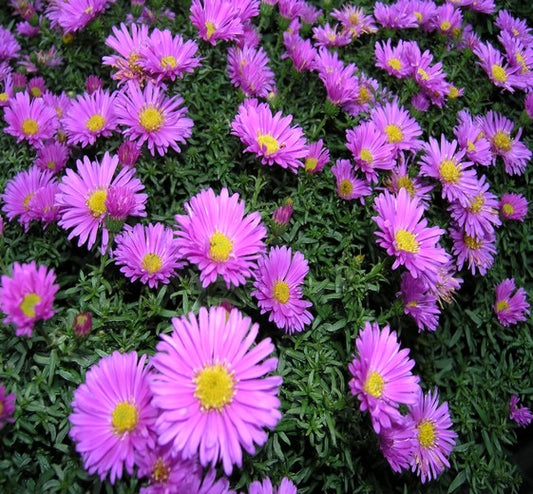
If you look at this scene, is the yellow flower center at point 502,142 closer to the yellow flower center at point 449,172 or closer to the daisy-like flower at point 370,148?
the yellow flower center at point 449,172

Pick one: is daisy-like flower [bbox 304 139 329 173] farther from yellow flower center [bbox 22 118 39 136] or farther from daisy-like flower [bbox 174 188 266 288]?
yellow flower center [bbox 22 118 39 136]

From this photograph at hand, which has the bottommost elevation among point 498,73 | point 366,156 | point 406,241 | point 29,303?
point 29,303

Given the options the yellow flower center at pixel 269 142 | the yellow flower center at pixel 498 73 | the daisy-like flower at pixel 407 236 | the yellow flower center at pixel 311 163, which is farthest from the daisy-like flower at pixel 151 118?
the yellow flower center at pixel 498 73

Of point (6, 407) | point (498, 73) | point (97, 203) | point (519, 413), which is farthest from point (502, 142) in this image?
point (6, 407)

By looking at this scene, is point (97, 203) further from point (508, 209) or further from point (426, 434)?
point (508, 209)

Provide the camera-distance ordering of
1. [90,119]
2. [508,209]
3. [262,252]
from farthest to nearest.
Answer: [508,209]
[90,119]
[262,252]

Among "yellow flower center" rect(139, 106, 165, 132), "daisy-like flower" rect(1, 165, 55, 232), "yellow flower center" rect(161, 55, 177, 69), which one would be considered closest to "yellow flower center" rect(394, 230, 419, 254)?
"yellow flower center" rect(139, 106, 165, 132)

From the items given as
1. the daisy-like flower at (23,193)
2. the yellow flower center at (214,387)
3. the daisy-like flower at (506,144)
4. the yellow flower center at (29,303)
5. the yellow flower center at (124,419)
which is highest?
the daisy-like flower at (506,144)
